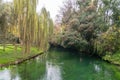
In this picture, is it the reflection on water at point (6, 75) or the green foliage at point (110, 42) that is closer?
the reflection on water at point (6, 75)

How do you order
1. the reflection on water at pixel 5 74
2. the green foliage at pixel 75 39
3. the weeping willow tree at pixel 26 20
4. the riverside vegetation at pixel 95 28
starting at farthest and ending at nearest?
the green foliage at pixel 75 39, the riverside vegetation at pixel 95 28, the weeping willow tree at pixel 26 20, the reflection on water at pixel 5 74

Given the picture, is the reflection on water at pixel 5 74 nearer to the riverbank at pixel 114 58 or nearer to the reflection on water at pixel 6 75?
the reflection on water at pixel 6 75

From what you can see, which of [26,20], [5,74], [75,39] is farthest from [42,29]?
[5,74]

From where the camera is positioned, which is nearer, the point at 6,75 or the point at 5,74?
the point at 6,75

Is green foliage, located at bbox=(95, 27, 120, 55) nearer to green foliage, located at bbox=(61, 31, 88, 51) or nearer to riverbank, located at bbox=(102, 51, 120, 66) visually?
riverbank, located at bbox=(102, 51, 120, 66)

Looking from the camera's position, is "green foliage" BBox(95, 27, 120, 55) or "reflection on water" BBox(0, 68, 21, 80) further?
"green foliage" BBox(95, 27, 120, 55)

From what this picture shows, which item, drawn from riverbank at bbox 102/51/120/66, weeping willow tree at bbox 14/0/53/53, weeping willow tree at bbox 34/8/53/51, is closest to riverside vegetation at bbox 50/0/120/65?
riverbank at bbox 102/51/120/66

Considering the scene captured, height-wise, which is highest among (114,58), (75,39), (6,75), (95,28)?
(95,28)

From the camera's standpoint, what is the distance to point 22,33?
93.2ft

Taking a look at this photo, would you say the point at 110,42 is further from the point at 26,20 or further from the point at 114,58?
the point at 26,20

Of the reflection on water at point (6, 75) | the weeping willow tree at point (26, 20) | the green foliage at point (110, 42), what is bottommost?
the reflection on water at point (6, 75)

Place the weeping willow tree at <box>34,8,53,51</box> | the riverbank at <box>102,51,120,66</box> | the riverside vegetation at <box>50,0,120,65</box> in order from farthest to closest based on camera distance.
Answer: the riverside vegetation at <box>50,0,120,65</box>, the weeping willow tree at <box>34,8,53,51</box>, the riverbank at <box>102,51,120,66</box>

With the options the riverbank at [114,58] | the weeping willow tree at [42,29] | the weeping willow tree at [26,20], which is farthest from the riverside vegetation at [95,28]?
the weeping willow tree at [26,20]

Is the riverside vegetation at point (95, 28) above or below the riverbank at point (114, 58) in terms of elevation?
above
